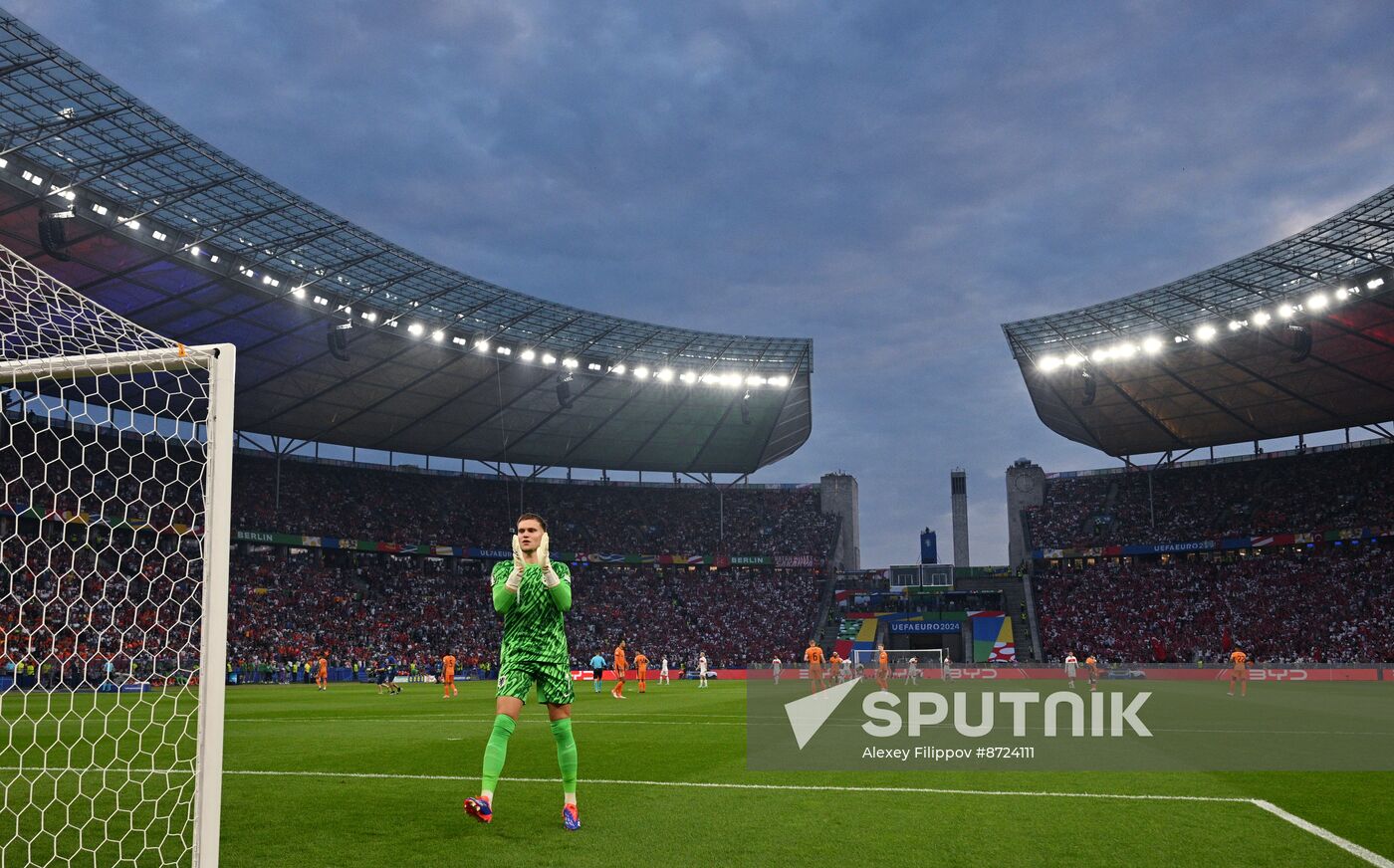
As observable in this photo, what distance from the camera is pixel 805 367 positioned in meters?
56.6

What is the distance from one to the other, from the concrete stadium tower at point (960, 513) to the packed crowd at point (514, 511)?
13.7m

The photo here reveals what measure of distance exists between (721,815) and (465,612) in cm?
5001

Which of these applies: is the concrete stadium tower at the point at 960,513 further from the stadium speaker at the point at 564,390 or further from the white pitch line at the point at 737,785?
the white pitch line at the point at 737,785

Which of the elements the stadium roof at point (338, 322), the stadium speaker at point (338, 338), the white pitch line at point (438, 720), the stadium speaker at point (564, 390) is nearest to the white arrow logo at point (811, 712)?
the white pitch line at point (438, 720)

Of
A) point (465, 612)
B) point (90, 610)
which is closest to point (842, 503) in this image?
point (465, 612)

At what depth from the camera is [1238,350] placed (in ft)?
155

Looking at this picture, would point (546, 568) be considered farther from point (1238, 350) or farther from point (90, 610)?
point (1238, 350)

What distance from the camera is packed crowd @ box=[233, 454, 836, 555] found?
53156 millimetres

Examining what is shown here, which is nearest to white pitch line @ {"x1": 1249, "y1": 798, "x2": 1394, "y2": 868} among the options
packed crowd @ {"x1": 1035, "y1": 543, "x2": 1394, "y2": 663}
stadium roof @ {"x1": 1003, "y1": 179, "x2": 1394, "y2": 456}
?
stadium roof @ {"x1": 1003, "y1": 179, "x2": 1394, "y2": 456}

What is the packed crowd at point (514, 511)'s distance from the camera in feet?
174

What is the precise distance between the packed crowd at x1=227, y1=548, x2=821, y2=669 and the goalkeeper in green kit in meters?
40.4

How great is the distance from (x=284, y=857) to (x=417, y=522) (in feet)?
176

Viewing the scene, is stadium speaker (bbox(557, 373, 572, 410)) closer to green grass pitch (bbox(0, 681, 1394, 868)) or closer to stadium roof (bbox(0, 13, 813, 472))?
stadium roof (bbox(0, 13, 813, 472))

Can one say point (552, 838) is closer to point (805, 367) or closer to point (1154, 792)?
point (1154, 792)
